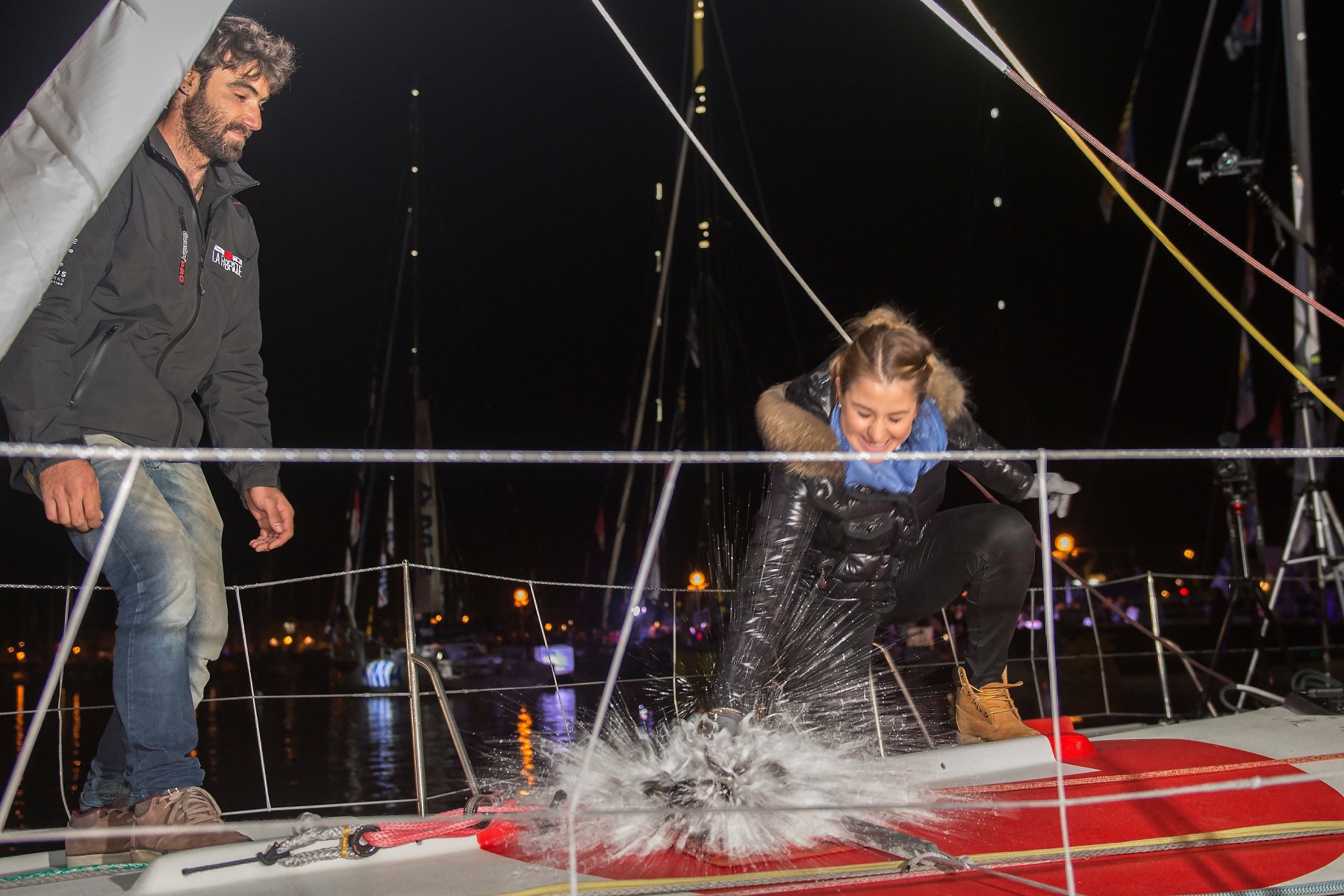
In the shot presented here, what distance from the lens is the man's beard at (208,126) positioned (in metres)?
1.75

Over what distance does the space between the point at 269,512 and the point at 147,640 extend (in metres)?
0.35

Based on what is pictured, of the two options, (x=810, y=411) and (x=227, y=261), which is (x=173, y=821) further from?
(x=810, y=411)

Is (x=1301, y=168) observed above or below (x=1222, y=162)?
above

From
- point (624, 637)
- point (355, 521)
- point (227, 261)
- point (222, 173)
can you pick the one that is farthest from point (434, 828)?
point (355, 521)

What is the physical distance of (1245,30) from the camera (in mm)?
6258

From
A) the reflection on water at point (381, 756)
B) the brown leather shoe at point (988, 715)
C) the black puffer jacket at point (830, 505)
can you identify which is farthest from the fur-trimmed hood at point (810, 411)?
the reflection on water at point (381, 756)

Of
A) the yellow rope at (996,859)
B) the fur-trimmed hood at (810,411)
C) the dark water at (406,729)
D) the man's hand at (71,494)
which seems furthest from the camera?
the dark water at (406,729)

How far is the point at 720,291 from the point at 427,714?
7675mm

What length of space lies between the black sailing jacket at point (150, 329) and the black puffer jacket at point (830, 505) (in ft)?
3.59

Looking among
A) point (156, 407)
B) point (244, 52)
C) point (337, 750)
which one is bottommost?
point (337, 750)

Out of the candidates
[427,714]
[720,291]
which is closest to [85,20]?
[720,291]

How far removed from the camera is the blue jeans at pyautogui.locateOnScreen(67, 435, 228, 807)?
5.07ft

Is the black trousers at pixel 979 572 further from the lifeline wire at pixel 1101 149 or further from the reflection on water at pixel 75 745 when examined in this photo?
the reflection on water at pixel 75 745

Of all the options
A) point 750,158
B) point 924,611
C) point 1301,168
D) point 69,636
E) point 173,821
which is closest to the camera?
point 69,636
